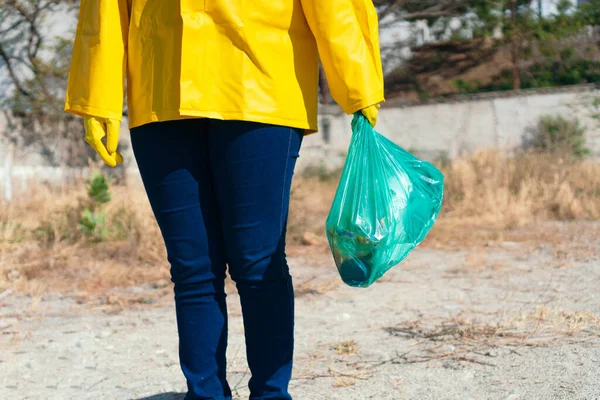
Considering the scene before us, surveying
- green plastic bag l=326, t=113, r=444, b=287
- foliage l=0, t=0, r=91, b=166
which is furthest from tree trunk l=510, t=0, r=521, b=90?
green plastic bag l=326, t=113, r=444, b=287

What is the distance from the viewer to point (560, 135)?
11250mm

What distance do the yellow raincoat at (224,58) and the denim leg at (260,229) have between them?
0.07 m

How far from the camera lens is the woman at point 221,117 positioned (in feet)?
6.07

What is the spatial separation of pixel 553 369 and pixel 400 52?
43.6 ft

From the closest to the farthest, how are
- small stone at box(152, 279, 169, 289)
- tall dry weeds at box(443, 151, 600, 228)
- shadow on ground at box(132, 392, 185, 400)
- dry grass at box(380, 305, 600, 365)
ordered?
1. shadow on ground at box(132, 392, 185, 400)
2. dry grass at box(380, 305, 600, 365)
3. small stone at box(152, 279, 169, 289)
4. tall dry weeds at box(443, 151, 600, 228)

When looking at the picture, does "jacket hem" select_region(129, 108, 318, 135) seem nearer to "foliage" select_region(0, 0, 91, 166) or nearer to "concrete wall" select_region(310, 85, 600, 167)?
"concrete wall" select_region(310, 85, 600, 167)

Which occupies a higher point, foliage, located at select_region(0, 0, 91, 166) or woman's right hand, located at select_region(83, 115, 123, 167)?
foliage, located at select_region(0, 0, 91, 166)

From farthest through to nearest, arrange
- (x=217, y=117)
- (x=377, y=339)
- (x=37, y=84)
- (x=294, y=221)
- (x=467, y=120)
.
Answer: (x=467, y=120) < (x=37, y=84) < (x=294, y=221) < (x=377, y=339) < (x=217, y=117)

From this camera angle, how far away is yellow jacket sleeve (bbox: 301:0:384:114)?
1870 mm

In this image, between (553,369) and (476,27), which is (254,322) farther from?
(476,27)

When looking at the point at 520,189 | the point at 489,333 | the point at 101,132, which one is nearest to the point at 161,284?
the point at 489,333

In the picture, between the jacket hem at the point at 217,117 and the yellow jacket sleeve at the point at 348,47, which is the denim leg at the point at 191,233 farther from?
the yellow jacket sleeve at the point at 348,47

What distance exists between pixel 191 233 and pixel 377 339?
146cm

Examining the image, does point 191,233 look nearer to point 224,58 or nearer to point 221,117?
point 221,117
